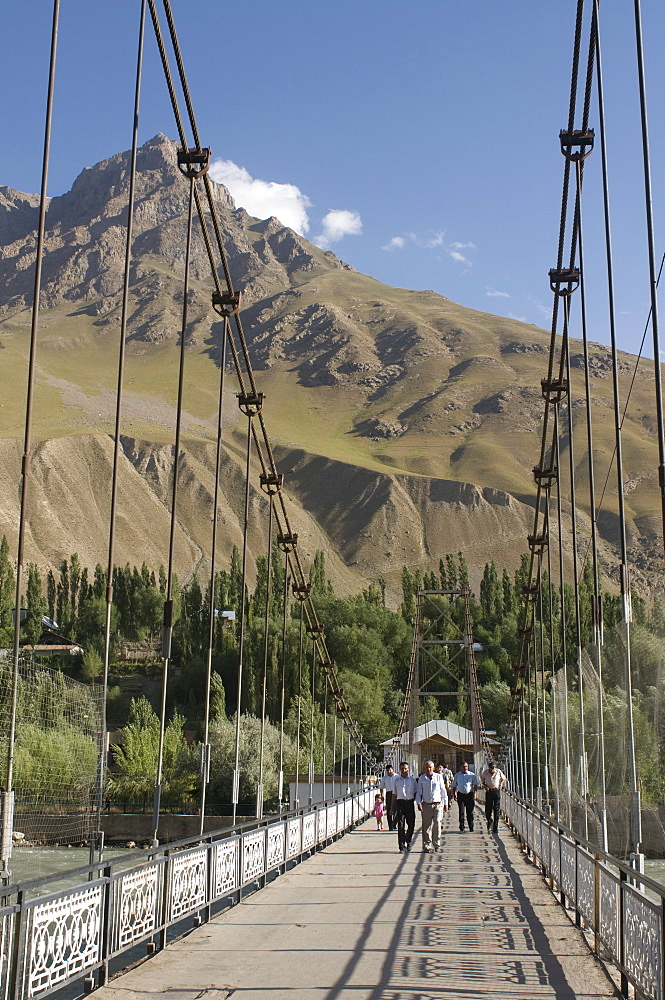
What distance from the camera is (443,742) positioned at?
72250 millimetres

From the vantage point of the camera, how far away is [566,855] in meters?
10.6

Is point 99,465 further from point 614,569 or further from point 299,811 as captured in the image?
point 299,811

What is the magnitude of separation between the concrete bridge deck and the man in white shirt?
3817mm

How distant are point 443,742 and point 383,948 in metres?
66.0

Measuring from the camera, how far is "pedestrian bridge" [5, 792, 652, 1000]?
20.6 feet

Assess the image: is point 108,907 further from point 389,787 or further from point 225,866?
point 389,787

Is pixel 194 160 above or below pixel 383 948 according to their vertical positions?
above

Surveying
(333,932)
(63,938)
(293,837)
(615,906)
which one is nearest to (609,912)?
(615,906)

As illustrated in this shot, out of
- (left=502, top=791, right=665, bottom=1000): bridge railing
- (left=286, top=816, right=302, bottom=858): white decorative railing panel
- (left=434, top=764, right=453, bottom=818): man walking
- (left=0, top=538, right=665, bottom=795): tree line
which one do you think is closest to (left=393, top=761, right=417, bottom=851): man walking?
(left=434, top=764, right=453, bottom=818): man walking

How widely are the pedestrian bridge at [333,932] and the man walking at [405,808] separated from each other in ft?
13.8

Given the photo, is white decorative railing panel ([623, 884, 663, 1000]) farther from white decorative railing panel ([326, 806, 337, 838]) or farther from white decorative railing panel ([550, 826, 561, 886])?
white decorative railing panel ([326, 806, 337, 838])

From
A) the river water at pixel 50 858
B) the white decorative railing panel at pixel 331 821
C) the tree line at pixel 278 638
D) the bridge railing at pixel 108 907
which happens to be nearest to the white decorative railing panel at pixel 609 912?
the bridge railing at pixel 108 907

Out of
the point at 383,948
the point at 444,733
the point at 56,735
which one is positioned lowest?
the point at 383,948

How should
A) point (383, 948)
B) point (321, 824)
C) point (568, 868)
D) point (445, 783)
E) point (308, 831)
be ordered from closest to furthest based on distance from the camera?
point (383, 948) → point (568, 868) → point (308, 831) → point (321, 824) → point (445, 783)
